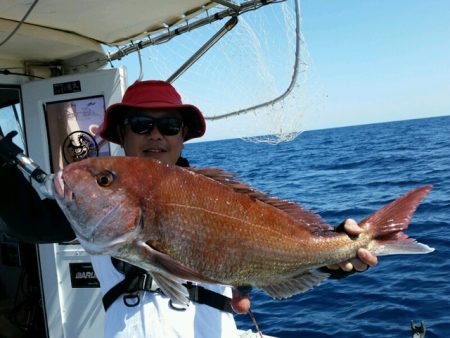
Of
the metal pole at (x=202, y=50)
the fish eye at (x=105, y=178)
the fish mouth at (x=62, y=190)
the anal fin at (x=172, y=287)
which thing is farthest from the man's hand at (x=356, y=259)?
the metal pole at (x=202, y=50)

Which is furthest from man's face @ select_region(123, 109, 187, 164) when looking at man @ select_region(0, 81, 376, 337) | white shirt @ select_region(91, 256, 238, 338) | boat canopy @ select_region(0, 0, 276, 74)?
boat canopy @ select_region(0, 0, 276, 74)

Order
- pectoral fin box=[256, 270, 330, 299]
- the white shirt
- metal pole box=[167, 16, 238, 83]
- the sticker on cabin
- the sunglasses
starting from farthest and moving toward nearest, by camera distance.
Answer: the sticker on cabin → metal pole box=[167, 16, 238, 83] → the sunglasses → the white shirt → pectoral fin box=[256, 270, 330, 299]

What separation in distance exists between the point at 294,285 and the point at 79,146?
10.7 ft

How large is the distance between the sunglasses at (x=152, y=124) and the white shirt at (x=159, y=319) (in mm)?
783

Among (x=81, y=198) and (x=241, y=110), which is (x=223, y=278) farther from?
(x=241, y=110)

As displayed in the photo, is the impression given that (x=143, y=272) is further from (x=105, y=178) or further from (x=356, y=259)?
(x=356, y=259)

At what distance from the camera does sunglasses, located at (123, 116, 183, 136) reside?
2.45 m

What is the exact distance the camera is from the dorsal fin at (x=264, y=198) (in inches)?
76.9

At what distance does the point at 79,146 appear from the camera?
4723 mm

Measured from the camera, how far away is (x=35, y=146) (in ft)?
15.8

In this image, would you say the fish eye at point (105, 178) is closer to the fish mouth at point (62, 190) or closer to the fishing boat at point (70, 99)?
the fish mouth at point (62, 190)

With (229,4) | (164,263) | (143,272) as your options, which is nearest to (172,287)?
(164,263)

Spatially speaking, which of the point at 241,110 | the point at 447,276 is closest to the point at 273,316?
the point at 447,276

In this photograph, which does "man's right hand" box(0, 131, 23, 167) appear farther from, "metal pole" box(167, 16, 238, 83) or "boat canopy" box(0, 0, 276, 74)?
"metal pole" box(167, 16, 238, 83)
